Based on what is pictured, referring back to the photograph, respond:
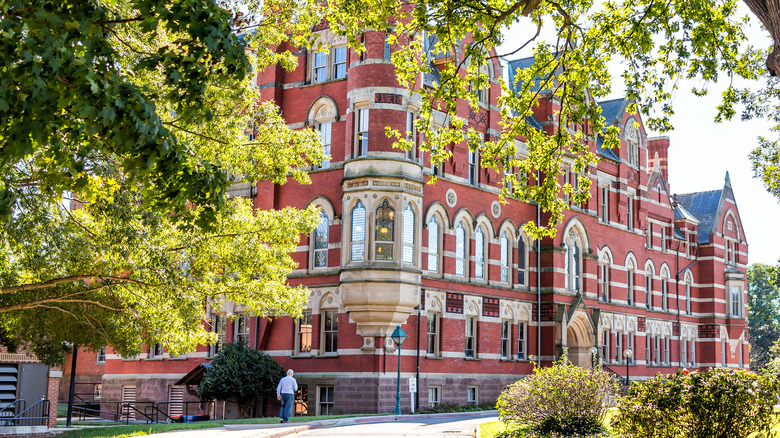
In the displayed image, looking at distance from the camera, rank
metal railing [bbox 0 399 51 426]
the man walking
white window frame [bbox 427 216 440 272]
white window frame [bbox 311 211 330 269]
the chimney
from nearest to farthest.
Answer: metal railing [bbox 0 399 51 426]
the man walking
white window frame [bbox 311 211 330 269]
white window frame [bbox 427 216 440 272]
the chimney

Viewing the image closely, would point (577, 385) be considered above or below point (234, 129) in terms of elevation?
below

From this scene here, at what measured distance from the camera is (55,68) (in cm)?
805

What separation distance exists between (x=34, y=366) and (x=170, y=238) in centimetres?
920

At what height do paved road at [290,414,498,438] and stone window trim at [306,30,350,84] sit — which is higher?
stone window trim at [306,30,350,84]

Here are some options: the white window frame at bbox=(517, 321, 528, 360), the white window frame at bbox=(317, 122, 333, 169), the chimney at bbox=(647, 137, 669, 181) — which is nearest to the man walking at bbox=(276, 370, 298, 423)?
the white window frame at bbox=(317, 122, 333, 169)

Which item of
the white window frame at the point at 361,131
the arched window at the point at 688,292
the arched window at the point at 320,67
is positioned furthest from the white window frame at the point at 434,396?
the arched window at the point at 688,292

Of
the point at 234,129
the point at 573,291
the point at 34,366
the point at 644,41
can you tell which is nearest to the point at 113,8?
the point at 234,129

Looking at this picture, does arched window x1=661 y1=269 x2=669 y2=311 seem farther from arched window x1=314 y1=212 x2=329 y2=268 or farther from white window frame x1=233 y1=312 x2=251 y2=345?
white window frame x1=233 y1=312 x2=251 y2=345

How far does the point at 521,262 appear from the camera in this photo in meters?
38.7

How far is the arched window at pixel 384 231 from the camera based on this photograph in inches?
1175

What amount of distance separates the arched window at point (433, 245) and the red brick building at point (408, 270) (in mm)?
86

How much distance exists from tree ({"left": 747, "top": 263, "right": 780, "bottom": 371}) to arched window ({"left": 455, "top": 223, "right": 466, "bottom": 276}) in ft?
225

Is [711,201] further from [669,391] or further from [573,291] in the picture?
[669,391]

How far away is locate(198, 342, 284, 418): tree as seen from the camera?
2903 cm
